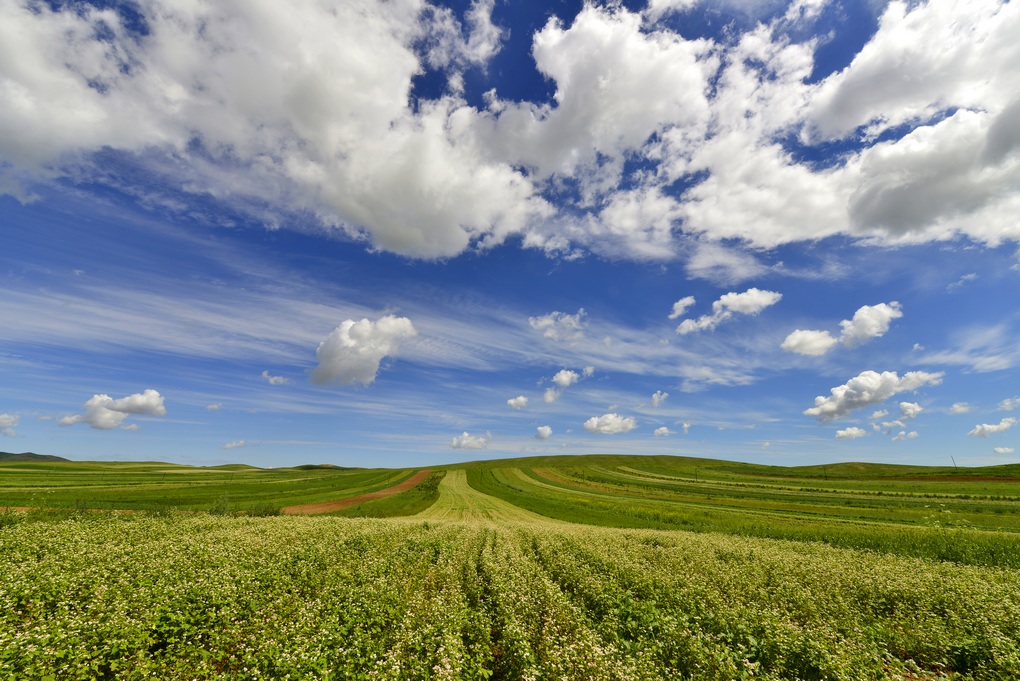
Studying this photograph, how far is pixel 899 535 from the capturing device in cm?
3484

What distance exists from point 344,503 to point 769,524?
66.9m

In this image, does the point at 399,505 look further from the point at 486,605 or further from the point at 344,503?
the point at 486,605

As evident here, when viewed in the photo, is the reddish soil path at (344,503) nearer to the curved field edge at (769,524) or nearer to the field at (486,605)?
the curved field edge at (769,524)

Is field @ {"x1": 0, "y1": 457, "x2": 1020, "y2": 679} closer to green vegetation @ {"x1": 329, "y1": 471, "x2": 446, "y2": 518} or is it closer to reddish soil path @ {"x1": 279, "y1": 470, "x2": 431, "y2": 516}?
green vegetation @ {"x1": 329, "y1": 471, "x2": 446, "y2": 518}

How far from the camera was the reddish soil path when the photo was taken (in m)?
59.3

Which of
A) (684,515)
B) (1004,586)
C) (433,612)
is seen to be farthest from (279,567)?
(684,515)

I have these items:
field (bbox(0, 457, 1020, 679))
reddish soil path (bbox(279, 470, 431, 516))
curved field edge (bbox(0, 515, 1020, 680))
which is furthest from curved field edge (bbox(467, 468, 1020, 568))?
reddish soil path (bbox(279, 470, 431, 516))

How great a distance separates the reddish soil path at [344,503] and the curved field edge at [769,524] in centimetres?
2035

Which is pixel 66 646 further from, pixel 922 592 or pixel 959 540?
pixel 959 540

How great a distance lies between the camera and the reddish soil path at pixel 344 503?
195 ft

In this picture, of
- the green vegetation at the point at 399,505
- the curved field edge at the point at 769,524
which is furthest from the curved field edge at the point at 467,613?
the green vegetation at the point at 399,505

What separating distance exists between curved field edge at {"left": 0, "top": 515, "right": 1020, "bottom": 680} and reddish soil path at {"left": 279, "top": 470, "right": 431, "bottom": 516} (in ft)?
123

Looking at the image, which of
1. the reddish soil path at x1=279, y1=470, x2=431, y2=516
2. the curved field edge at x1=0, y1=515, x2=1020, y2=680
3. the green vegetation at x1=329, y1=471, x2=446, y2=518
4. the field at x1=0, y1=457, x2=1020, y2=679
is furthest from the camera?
the reddish soil path at x1=279, y1=470, x2=431, y2=516

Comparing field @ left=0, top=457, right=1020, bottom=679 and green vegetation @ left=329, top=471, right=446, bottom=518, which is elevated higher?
field @ left=0, top=457, right=1020, bottom=679
